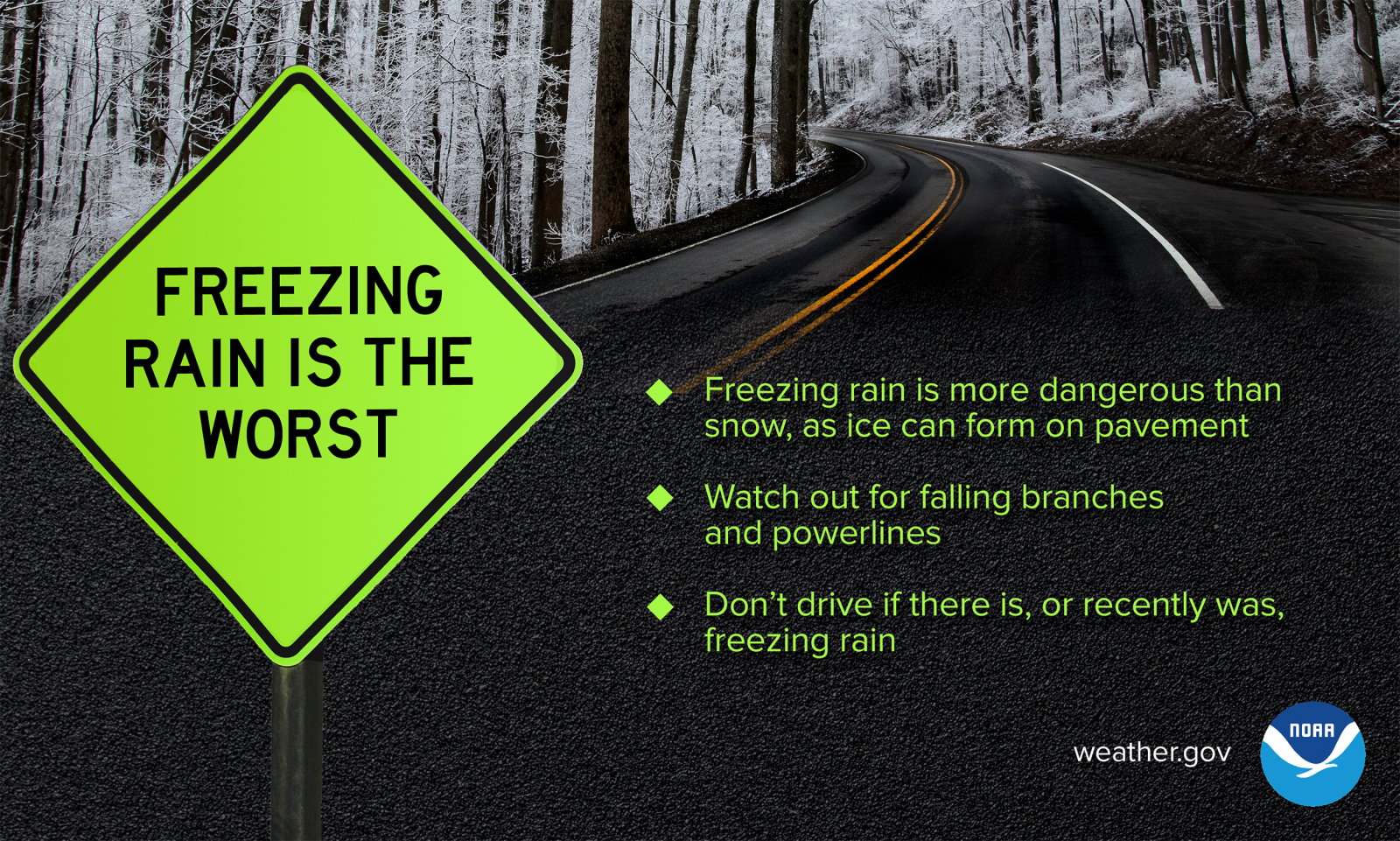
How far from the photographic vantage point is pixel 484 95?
1541 cm

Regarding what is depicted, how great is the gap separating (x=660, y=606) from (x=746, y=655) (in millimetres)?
460

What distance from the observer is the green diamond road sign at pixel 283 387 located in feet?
5.93

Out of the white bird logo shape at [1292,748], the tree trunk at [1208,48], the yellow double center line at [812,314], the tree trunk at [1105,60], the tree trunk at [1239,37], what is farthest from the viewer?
the tree trunk at [1105,60]

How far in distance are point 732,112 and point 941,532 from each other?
3026 cm

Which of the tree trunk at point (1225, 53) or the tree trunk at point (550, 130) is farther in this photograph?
the tree trunk at point (1225, 53)

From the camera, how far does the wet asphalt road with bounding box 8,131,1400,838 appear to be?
3143mm

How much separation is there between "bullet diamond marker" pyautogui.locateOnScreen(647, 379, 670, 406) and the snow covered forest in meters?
3.39

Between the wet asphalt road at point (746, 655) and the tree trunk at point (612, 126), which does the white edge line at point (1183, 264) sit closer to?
the wet asphalt road at point (746, 655)

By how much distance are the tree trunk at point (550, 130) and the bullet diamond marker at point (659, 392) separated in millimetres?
8508

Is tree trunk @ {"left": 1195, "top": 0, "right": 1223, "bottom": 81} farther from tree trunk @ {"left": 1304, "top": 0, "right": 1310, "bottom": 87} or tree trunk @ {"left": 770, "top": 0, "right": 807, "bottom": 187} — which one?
tree trunk @ {"left": 770, "top": 0, "right": 807, "bottom": 187}

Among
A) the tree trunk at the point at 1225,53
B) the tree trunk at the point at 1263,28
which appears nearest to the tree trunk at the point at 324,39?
the tree trunk at the point at 1225,53

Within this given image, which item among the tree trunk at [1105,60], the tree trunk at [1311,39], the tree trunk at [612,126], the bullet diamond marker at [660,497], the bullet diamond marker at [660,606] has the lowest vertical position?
the bullet diamond marker at [660,606]

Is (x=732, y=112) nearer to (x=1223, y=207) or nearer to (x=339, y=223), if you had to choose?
(x=1223, y=207)

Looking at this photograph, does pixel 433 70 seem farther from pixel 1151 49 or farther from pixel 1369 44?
pixel 1151 49
